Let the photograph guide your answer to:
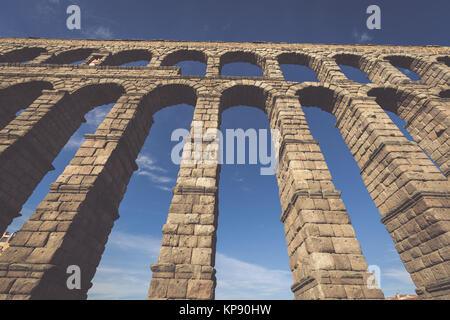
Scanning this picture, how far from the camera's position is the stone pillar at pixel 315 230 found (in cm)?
411

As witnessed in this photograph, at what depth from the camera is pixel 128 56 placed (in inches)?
486

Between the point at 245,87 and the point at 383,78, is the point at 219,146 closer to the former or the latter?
the point at 245,87

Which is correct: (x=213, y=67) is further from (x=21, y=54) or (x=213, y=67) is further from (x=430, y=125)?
(x=21, y=54)

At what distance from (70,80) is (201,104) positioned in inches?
236

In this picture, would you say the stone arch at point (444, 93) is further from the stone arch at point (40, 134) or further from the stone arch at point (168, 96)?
the stone arch at point (40, 134)

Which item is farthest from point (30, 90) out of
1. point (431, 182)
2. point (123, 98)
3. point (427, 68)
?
point (427, 68)

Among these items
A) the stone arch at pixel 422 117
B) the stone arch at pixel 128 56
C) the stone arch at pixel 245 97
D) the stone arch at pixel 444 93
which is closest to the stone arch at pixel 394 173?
the stone arch at pixel 422 117

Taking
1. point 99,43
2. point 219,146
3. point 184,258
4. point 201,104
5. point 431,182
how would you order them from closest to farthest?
point 184,258 < point 431,182 < point 219,146 < point 201,104 < point 99,43

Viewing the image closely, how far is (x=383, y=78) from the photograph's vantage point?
10773 millimetres

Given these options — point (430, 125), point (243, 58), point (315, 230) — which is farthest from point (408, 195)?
point (243, 58)

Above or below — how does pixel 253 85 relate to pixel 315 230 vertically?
above

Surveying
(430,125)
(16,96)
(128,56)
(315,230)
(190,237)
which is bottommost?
(190,237)

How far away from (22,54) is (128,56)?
6.15 meters

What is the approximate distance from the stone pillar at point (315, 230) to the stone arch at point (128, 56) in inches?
389
